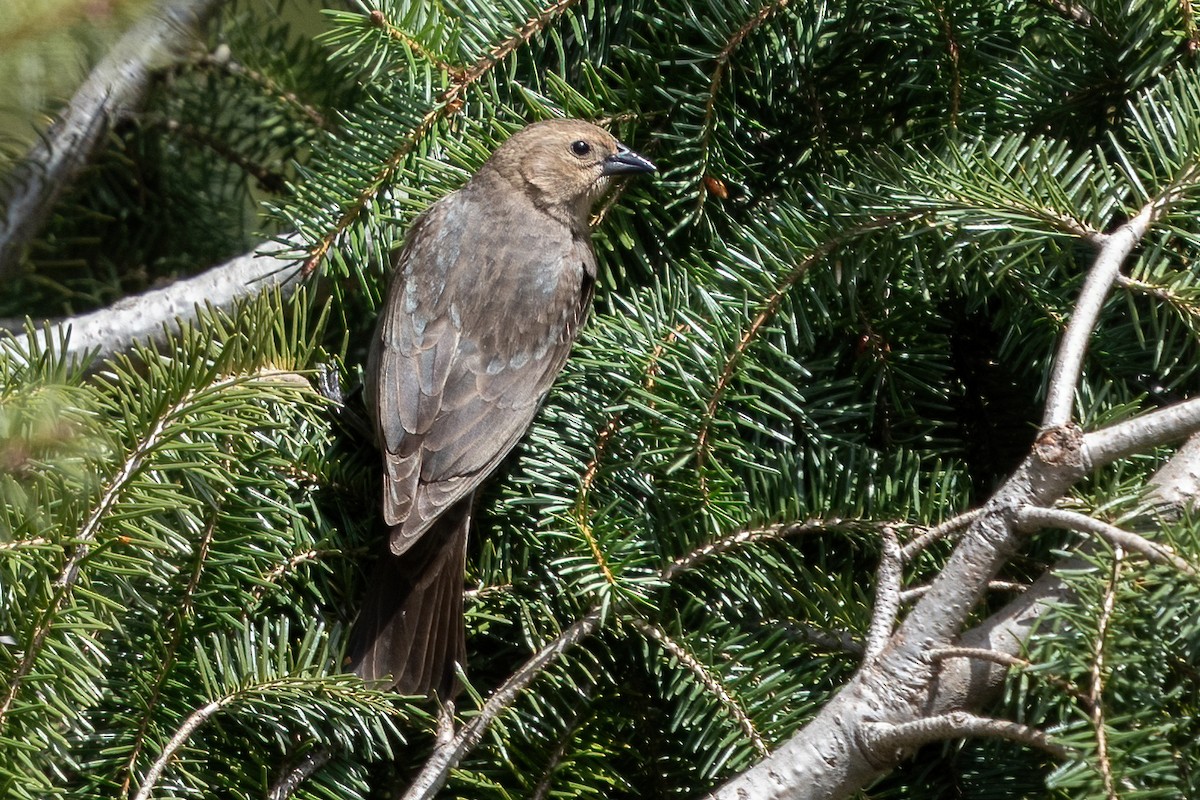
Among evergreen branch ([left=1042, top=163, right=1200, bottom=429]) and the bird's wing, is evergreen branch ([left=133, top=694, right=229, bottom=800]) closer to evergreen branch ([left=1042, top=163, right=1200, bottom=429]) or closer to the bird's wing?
the bird's wing

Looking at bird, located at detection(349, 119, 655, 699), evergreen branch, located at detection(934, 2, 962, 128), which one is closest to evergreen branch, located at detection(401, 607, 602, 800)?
bird, located at detection(349, 119, 655, 699)

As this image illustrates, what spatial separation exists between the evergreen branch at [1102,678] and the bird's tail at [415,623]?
42.3 inches

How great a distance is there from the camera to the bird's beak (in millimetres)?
2398

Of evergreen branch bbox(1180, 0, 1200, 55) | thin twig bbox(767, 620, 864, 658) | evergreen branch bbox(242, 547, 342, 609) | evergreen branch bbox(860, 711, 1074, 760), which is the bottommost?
evergreen branch bbox(242, 547, 342, 609)

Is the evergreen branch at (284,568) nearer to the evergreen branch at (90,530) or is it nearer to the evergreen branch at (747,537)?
the evergreen branch at (90,530)

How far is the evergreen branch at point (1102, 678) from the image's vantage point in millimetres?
1229

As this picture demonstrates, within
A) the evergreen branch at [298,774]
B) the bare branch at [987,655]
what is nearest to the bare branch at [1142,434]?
the bare branch at [987,655]

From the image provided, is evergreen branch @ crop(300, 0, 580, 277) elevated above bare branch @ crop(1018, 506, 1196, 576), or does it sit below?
above

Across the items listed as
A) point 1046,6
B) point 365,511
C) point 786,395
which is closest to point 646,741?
point 786,395

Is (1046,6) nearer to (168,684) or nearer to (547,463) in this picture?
(547,463)

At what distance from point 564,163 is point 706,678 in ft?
5.70

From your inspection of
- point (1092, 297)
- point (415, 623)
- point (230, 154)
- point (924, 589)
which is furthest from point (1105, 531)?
point (230, 154)

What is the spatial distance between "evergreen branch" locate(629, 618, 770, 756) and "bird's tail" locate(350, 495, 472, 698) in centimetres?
40

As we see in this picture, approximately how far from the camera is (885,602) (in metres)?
1.55
